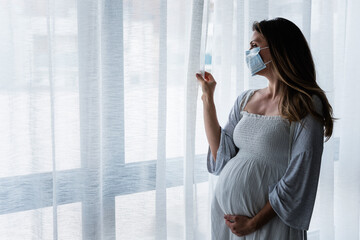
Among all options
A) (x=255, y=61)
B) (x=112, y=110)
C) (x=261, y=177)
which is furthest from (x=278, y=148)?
(x=112, y=110)

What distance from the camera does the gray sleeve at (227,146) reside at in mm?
1619

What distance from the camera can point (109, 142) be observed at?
1.55m

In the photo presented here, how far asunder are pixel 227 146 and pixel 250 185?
8.8 inches

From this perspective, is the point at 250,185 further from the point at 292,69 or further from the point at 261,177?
→ the point at 292,69

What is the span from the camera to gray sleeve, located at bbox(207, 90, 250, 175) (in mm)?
1619

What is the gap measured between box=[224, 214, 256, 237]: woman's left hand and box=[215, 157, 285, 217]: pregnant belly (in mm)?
20

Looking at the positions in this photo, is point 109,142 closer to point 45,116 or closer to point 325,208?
point 45,116

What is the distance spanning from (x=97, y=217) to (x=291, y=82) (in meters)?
0.92

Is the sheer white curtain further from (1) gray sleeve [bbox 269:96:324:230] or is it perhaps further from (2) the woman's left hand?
(1) gray sleeve [bbox 269:96:324:230]

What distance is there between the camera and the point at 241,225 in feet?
4.83

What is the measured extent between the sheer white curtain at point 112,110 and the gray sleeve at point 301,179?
0.45 metres

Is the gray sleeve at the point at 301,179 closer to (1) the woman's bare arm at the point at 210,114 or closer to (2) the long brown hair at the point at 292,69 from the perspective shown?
(2) the long brown hair at the point at 292,69

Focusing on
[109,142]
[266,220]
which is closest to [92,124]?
[109,142]

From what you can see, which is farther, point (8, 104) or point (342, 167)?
point (342, 167)
